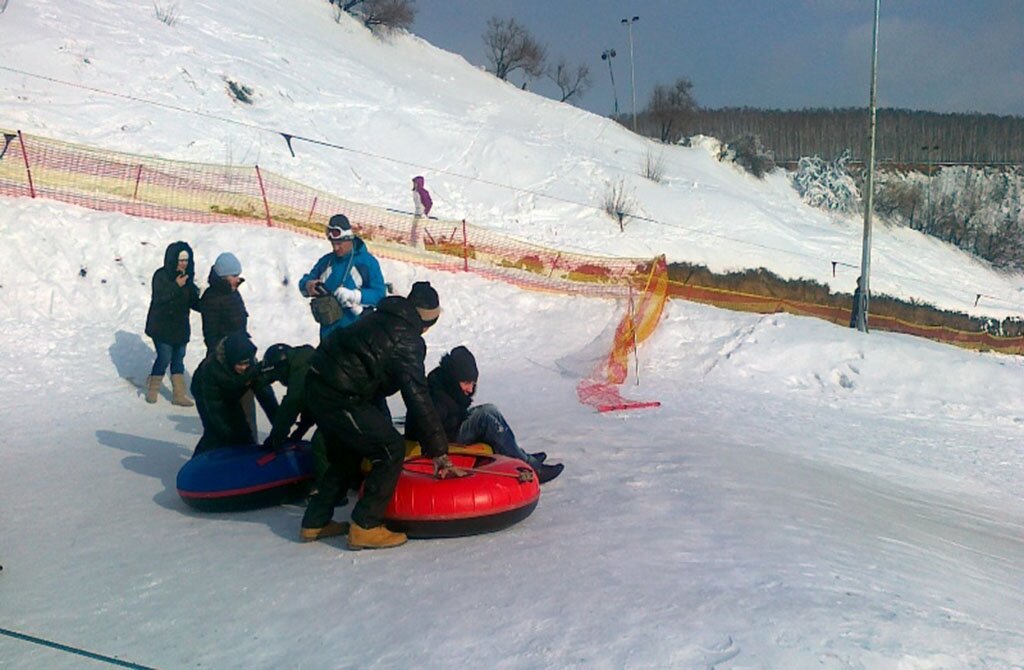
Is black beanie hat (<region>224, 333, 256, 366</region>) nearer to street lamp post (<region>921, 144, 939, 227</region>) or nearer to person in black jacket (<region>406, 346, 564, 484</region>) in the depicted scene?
person in black jacket (<region>406, 346, 564, 484</region>)

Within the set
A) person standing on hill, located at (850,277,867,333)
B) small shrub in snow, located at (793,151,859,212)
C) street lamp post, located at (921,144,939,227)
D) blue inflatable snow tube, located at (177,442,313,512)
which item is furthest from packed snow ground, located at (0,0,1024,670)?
street lamp post, located at (921,144,939,227)

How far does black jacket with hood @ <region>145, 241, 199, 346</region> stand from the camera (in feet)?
31.2

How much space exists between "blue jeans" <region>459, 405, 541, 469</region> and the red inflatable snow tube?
1.09 metres

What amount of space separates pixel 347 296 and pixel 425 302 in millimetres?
1941

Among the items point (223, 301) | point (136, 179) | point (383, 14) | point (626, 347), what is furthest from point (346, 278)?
point (383, 14)

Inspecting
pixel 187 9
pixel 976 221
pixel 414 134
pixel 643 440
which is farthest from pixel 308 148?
pixel 976 221

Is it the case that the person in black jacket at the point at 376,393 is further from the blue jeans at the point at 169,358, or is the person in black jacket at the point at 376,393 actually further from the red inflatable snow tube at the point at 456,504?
the blue jeans at the point at 169,358

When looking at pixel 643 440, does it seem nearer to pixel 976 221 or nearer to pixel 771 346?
pixel 771 346

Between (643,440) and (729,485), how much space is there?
1.78 m

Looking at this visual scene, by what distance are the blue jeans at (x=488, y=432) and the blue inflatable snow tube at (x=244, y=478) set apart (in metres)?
1.14

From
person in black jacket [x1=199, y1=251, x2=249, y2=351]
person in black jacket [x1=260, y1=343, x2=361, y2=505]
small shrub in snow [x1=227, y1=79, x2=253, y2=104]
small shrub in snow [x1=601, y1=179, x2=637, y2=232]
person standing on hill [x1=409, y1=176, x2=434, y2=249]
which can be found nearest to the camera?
person in black jacket [x1=260, y1=343, x2=361, y2=505]

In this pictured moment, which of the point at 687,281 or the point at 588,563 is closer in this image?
the point at 588,563

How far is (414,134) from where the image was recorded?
31.8m

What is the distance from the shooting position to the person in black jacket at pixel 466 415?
6.59 m
